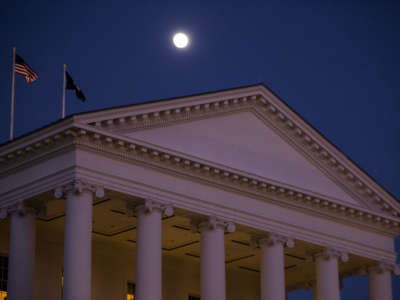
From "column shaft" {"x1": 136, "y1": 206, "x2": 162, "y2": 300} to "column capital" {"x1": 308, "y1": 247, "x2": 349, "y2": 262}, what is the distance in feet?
33.3

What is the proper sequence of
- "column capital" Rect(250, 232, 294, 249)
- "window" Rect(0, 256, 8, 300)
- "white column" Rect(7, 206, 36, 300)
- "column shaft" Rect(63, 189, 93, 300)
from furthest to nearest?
"column capital" Rect(250, 232, 294, 249) < "window" Rect(0, 256, 8, 300) < "white column" Rect(7, 206, 36, 300) < "column shaft" Rect(63, 189, 93, 300)

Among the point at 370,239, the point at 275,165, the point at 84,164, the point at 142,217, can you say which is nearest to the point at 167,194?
the point at 142,217

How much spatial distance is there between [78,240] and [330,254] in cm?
1430

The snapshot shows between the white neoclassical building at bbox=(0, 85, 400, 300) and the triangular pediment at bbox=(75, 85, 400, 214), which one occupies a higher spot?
the triangular pediment at bbox=(75, 85, 400, 214)

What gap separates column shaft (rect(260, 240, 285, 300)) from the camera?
1804 inches

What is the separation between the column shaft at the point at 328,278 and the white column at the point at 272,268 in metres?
2.97

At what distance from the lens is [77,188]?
130ft

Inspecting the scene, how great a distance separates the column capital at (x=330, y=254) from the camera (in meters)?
48.7

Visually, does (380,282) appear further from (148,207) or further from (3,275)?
(3,275)

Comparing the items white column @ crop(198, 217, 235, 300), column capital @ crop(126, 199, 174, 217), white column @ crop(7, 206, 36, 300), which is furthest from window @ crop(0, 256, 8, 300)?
white column @ crop(198, 217, 235, 300)

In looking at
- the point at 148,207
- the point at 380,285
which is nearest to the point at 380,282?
the point at 380,285

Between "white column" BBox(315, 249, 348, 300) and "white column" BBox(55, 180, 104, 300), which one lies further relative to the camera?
"white column" BBox(315, 249, 348, 300)

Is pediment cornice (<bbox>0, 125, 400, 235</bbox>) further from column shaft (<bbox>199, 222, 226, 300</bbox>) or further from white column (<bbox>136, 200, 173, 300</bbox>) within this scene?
column shaft (<bbox>199, 222, 226, 300</bbox>)

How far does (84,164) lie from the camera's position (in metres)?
40.2
